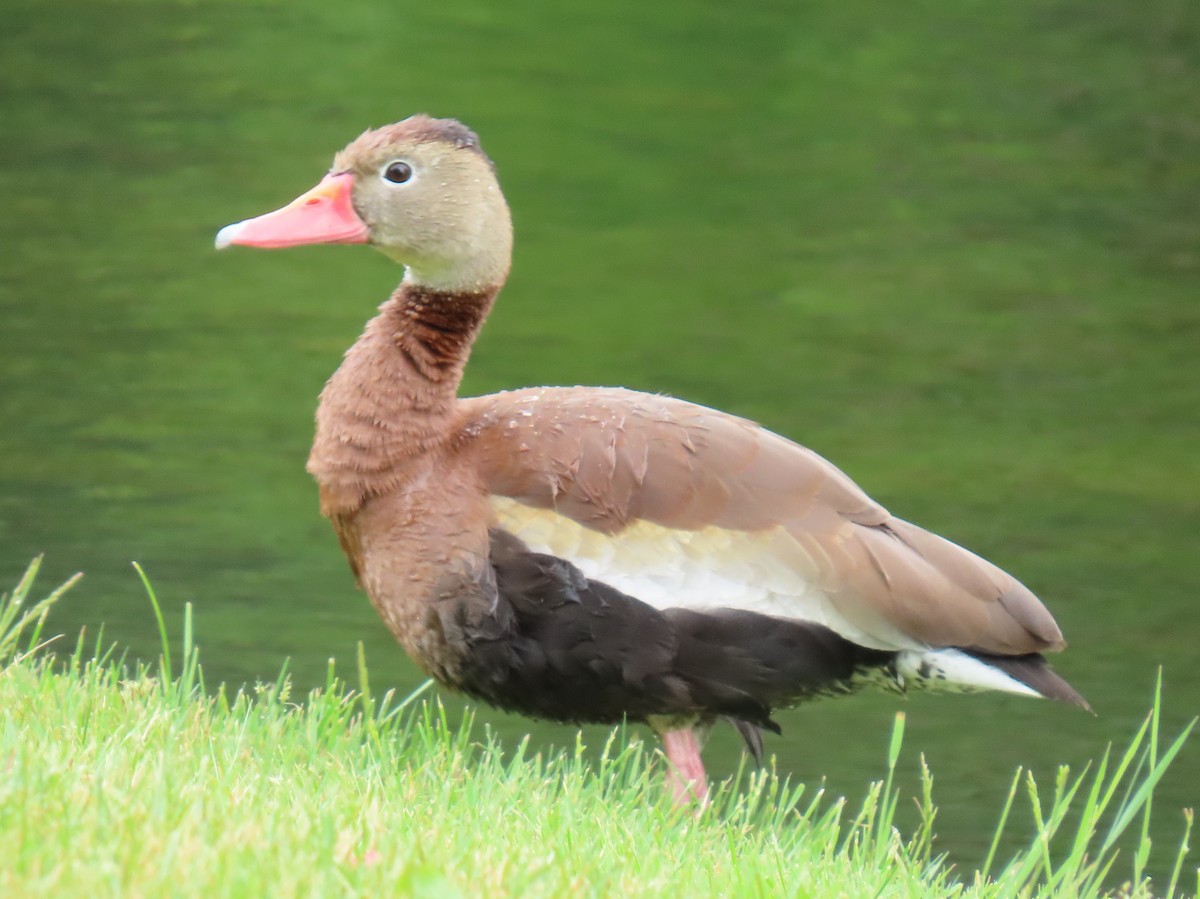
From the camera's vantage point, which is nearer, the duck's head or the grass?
the grass

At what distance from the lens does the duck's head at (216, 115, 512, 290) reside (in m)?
5.78

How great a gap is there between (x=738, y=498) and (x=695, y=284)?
305 inches

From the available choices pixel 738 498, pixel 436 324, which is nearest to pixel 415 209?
pixel 436 324

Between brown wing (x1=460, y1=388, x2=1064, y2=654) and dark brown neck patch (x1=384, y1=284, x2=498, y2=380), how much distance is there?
9.8 inches

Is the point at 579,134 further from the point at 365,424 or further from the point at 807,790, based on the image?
the point at 365,424

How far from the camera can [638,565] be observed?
5262mm

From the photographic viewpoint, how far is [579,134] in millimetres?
16484

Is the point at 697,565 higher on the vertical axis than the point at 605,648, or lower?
higher

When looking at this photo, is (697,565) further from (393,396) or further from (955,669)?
(393,396)

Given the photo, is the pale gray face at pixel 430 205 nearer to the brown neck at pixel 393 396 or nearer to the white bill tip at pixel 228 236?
the brown neck at pixel 393 396

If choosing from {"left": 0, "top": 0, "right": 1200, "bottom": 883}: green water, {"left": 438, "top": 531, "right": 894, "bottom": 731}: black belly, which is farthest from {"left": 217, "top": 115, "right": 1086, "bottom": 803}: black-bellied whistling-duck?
{"left": 0, "top": 0, "right": 1200, "bottom": 883}: green water

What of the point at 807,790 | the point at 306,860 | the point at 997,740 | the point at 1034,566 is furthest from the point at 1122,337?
the point at 306,860

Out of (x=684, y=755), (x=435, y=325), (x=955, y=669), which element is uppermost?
(x=435, y=325)

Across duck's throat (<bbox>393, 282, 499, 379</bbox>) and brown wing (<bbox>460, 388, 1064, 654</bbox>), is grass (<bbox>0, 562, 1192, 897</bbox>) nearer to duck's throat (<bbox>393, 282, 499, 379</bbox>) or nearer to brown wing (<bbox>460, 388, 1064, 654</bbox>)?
brown wing (<bbox>460, 388, 1064, 654</bbox>)
